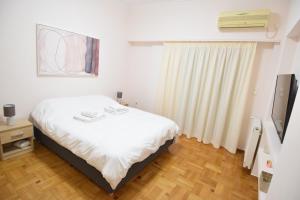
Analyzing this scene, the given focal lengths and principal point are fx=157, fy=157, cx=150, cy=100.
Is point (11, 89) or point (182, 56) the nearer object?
point (11, 89)

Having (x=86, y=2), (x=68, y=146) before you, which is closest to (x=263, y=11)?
(x=86, y=2)

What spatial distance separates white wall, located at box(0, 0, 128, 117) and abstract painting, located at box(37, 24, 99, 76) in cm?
9

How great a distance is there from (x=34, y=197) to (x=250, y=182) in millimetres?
2551

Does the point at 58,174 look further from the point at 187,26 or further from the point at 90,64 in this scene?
the point at 187,26

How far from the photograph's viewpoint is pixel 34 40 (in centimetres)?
232

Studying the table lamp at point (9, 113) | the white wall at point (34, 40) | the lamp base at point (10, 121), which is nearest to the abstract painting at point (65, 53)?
the white wall at point (34, 40)

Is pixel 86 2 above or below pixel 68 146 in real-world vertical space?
above

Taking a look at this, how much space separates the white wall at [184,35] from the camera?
8.34 feet

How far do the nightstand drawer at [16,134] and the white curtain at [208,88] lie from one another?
2.41 metres

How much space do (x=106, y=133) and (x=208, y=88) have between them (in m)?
2.07

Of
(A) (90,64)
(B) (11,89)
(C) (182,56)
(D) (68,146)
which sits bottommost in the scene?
(D) (68,146)

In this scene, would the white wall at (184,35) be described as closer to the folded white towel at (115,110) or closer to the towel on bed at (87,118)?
the folded white towel at (115,110)

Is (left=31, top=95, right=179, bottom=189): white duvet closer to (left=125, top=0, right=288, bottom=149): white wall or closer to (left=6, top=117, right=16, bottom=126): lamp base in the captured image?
(left=6, top=117, right=16, bottom=126): lamp base

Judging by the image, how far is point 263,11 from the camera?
2.38m
